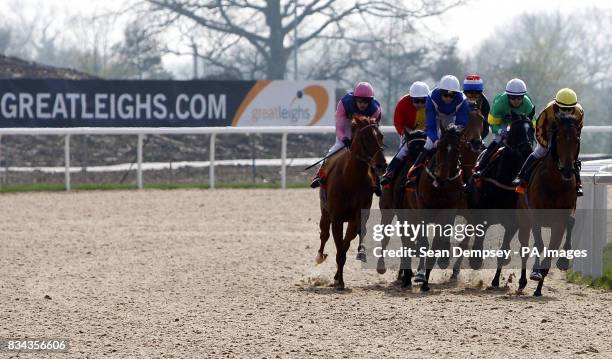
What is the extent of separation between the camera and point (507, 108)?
11.1 m

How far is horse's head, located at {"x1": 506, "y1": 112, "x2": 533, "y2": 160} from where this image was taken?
11016mm

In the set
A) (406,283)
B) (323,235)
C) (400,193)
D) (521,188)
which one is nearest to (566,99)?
(521,188)

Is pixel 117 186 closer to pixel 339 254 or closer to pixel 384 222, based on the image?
pixel 384 222

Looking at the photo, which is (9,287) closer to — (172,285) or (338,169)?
(172,285)

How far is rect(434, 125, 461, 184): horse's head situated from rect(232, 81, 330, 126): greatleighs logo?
15.8 meters

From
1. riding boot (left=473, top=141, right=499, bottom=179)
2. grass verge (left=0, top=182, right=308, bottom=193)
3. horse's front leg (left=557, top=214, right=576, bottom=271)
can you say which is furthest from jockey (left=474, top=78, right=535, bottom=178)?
grass verge (left=0, top=182, right=308, bottom=193)

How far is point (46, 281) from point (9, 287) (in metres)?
0.52

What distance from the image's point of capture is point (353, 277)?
11.9 m

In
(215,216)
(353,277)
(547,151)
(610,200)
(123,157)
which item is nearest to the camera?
(547,151)

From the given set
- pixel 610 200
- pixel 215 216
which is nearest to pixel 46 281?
pixel 215 216

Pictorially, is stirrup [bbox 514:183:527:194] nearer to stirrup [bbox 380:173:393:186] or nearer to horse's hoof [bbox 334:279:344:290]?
stirrup [bbox 380:173:393:186]

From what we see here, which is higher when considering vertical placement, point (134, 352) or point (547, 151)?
point (547, 151)

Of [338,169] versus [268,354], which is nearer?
[268,354]

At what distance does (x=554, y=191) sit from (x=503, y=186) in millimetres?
1057
